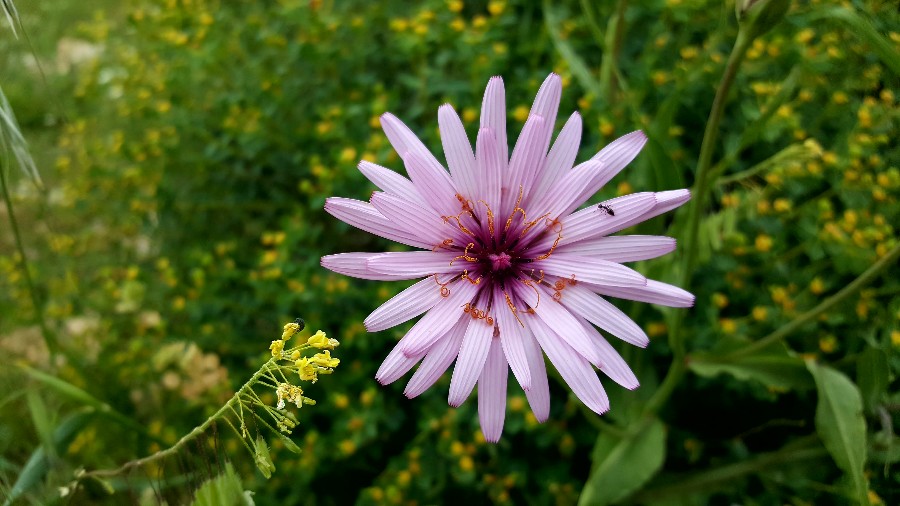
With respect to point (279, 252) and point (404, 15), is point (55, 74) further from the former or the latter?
point (279, 252)

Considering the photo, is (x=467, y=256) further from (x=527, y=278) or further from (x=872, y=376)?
(x=872, y=376)

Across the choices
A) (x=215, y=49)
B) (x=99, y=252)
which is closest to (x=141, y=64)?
(x=215, y=49)

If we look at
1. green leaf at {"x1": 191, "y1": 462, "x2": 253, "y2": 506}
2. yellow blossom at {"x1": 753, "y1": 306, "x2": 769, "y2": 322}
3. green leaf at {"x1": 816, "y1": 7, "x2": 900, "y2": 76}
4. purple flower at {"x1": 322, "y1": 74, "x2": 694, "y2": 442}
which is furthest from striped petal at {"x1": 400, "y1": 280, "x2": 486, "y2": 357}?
yellow blossom at {"x1": 753, "y1": 306, "x2": 769, "y2": 322}

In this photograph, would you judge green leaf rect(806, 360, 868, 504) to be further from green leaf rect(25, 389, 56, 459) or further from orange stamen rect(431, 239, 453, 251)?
green leaf rect(25, 389, 56, 459)

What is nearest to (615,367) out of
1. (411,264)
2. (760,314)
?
(411,264)

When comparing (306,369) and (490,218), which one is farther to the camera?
(490,218)

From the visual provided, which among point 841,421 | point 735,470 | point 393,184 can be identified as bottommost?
point 735,470
